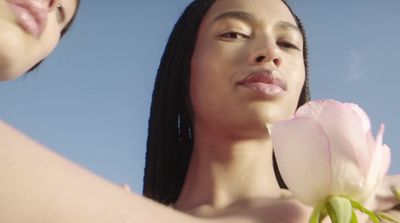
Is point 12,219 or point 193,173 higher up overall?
point 12,219

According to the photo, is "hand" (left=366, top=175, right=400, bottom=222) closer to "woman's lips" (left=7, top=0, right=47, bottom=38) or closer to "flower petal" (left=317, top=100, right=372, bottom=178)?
"flower petal" (left=317, top=100, right=372, bottom=178)

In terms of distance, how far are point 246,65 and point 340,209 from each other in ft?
1.77

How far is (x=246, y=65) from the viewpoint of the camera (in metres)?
0.97

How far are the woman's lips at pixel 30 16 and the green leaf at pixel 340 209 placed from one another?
0.34 meters

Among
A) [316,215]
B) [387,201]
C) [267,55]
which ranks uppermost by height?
[267,55]

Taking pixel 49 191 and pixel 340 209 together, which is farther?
pixel 340 209

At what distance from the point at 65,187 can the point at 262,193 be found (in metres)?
0.69

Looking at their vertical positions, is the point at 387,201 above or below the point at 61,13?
below

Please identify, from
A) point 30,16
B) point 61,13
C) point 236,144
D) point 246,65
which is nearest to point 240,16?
point 246,65

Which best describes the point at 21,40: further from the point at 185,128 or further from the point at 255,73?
the point at 185,128

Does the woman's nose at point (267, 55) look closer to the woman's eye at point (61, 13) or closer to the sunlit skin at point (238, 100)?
the sunlit skin at point (238, 100)

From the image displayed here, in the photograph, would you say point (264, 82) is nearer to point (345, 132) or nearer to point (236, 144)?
point (236, 144)

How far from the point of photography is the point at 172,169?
3.97 feet

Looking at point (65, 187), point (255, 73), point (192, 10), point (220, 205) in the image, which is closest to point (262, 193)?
point (220, 205)
